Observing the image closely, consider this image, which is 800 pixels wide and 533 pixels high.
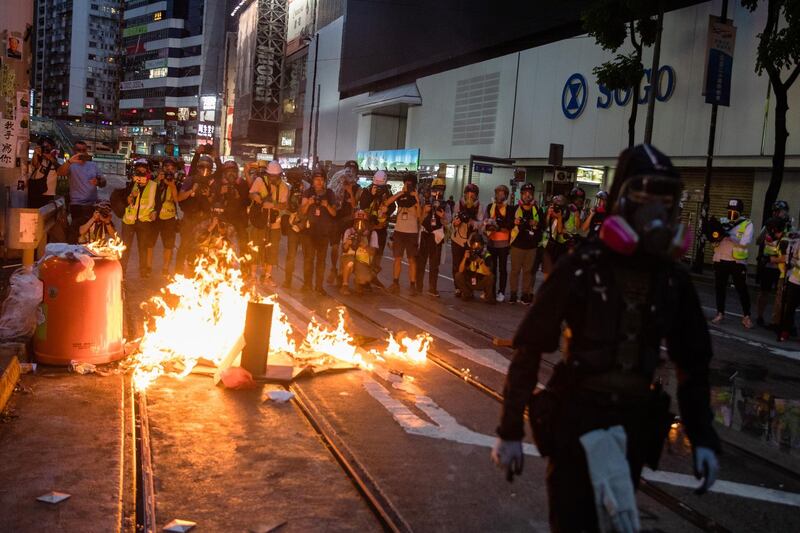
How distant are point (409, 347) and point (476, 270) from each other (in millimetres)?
4462

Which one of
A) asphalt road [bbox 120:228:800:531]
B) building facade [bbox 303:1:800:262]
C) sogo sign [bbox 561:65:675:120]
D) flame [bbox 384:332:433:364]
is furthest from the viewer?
sogo sign [bbox 561:65:675:120]

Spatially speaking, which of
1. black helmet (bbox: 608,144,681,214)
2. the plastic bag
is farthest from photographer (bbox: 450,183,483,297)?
black helmet (bbox: 608,144,681,214)

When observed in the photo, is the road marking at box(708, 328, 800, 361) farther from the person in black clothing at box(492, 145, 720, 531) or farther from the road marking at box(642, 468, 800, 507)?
the person in black clothing at box(492, 145, 720, 531)

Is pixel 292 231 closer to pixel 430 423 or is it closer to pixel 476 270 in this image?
pixel 476 270

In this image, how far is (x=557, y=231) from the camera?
1336 centimetres

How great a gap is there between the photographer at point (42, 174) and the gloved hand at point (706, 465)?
14.7 meters

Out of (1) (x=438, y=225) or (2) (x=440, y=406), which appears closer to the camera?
(2) (x=440, y=406)

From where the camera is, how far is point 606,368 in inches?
110

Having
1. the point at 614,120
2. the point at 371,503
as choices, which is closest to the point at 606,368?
the point at 371,503

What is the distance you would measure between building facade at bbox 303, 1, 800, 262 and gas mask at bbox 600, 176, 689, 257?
71.0 ft

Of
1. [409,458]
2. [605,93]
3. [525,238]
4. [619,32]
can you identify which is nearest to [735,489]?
[409,458]

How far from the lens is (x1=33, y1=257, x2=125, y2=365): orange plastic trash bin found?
7121mm

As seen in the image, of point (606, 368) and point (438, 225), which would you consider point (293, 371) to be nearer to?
point (606, 368)

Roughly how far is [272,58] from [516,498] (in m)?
77.0
